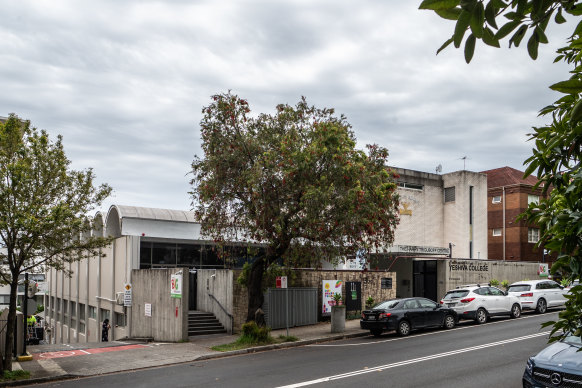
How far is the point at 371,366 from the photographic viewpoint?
1496 cm

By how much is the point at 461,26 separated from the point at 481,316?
24808 millimetres

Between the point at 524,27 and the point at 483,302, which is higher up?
the point at 524,27

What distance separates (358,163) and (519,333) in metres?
8.56

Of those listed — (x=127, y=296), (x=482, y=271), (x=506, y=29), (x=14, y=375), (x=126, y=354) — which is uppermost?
(x=506, y=29)

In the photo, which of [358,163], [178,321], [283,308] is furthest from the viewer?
[283,308]

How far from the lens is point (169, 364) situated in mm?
17203

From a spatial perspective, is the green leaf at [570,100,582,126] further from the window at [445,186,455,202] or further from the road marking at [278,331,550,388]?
the window at [445,186,455,202]

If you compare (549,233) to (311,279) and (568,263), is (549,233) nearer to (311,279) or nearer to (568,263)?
(568,263)

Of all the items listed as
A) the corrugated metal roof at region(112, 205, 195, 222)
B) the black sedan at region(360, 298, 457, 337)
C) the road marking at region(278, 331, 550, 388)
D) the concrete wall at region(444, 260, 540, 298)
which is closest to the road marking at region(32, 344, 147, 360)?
the black sedan at region(360, 298, 457, 337)

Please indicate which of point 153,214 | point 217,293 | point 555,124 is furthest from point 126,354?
point 555,124

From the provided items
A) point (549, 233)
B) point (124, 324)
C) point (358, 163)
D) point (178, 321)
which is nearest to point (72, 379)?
point (178, 321)

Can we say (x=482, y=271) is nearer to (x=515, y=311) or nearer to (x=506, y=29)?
(x=515, y=311)

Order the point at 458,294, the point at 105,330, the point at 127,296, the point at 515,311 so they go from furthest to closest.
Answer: the point at 105,330 → the point at 515,311 → the point at 127,296 → the point at 458,294

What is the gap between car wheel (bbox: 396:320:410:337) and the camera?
21.6m
